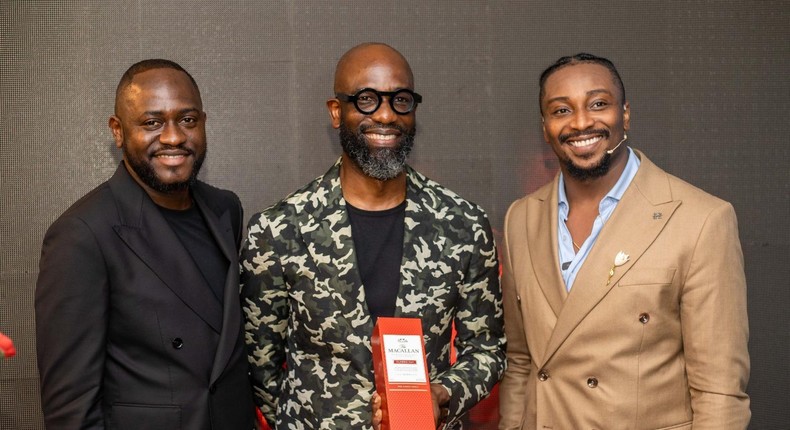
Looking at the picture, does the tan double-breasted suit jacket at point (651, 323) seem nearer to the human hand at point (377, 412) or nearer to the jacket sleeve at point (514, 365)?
the jacket sleeve at point (514, 365)

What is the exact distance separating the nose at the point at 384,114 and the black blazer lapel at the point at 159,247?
0.79 m

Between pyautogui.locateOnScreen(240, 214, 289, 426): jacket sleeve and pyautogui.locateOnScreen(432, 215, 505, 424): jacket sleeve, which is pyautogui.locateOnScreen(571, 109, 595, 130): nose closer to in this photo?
pyautogui.locateOnScreen(432, 215, 505, 424): jacket sleeve

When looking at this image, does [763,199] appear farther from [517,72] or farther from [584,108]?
[584,108]

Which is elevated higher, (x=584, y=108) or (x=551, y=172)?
(x=584, y=108)

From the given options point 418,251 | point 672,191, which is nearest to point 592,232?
point 672,191

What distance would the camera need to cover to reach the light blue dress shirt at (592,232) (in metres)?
3.09

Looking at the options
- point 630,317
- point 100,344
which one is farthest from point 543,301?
point 100,344

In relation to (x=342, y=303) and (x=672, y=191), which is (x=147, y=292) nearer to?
(x=342, y=303)

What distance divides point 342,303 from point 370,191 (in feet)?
1.41

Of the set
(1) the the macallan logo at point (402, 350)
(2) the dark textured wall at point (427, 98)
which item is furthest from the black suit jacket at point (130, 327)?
(2) the dark textured wall at point (427, 98)

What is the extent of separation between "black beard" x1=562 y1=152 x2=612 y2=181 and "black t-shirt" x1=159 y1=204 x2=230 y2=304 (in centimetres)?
122

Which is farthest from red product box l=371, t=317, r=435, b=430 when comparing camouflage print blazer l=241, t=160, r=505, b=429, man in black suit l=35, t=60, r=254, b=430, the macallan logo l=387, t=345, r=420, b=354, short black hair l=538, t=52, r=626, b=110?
short black hair l=538, t=52, r=626, b=110

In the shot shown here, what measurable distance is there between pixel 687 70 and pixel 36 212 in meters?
3.23

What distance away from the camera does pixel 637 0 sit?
457 centimetres
